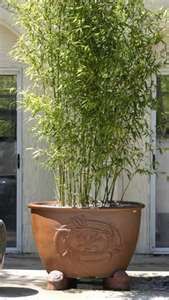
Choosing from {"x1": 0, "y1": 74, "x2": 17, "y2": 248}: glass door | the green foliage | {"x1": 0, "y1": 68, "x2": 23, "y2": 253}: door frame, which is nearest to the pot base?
the green foliage

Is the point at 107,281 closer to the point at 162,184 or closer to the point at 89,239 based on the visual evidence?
the point at 89,239

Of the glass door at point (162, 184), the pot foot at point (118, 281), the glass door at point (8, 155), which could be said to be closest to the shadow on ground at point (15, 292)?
the pot foot at point (118, 281)

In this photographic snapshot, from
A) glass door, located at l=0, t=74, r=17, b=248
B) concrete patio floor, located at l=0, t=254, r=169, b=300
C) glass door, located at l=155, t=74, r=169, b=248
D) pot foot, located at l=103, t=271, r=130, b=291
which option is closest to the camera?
concrete patio floor, located at l=0, t=254, r=169, b=300

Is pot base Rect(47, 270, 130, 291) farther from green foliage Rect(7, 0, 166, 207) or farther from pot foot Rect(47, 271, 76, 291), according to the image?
green foliage Rect(7, 0, 166, 207)

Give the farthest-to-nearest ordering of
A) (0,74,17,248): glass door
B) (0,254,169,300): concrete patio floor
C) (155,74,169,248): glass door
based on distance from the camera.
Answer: (0,74,17,248): glass door → (155,74,169,248): glass door → (0,254,169,300): concrete patio floor

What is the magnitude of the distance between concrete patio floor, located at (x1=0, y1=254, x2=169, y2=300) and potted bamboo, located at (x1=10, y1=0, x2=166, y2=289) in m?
0.17

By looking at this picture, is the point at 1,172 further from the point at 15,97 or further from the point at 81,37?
the point at 81,37

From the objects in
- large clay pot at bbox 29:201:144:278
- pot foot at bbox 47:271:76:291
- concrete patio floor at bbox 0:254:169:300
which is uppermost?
large clay pot at bbox 29:201:144:278

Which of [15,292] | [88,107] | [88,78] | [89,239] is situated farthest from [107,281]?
[88,78]

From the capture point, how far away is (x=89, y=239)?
22.0ft

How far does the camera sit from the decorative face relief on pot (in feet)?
22.0

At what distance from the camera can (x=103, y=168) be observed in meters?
6.86

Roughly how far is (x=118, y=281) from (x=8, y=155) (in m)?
2.84

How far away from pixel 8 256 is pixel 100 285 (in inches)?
78.3
